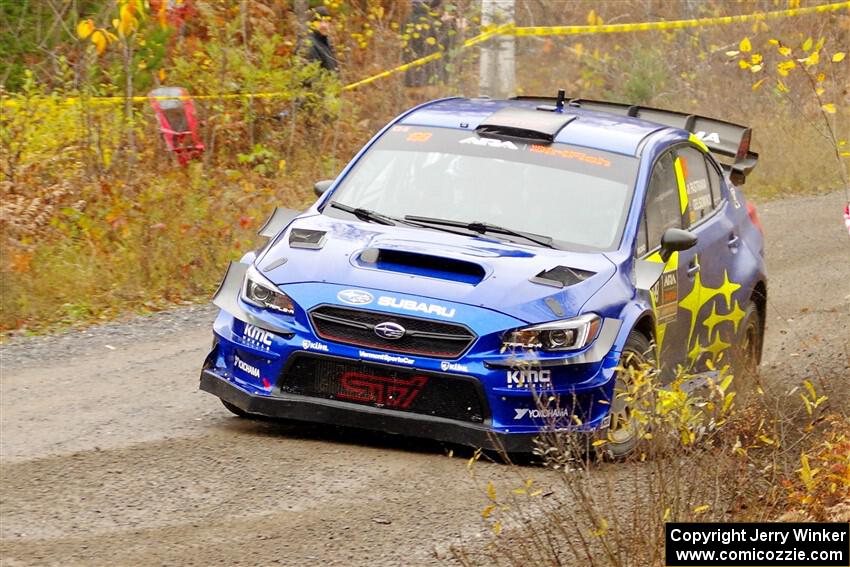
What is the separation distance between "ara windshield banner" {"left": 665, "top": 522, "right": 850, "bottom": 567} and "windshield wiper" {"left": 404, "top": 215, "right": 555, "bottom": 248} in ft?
10.1

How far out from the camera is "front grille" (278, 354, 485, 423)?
6.86m

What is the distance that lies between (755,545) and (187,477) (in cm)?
294

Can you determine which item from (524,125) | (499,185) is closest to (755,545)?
(499,185)

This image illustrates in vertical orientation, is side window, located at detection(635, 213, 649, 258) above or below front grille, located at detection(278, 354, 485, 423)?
above

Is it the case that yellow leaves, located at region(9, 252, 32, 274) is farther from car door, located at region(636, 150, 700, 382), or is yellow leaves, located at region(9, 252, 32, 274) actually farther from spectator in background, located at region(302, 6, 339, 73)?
spectator in background, located at region(302, 6, 339, 73)

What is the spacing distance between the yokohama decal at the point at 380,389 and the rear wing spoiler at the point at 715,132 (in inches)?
149

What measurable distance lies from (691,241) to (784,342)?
3.98m

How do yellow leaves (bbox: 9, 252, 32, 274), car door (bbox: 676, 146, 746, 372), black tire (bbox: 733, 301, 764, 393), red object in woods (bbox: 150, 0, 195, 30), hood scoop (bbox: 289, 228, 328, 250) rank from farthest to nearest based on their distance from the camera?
1. red object in woods (bbox: 150, 0, 195, 30)
2. yellow leaves (bbox: 9, 252, 32, 274)
3. black tire (bbox: 733, 301, 764, 393)
4. car door (bbox: 676, 146, 746, 372)
5. hood scoop (bbox: 289, 228, 328, 250)

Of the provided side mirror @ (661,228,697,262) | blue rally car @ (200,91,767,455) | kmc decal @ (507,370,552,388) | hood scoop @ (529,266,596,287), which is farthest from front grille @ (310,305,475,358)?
side mirror @ (661,228,697,262)

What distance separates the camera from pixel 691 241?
25.9 feet

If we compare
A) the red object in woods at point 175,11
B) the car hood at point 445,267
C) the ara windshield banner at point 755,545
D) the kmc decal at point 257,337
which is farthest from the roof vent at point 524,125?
the red object in woods at point 175,11

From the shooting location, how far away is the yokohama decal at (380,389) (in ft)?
22.6

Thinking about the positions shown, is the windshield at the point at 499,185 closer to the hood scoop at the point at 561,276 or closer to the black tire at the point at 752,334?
the hood scoop at the point at 561,276

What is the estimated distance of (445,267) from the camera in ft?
23.5
